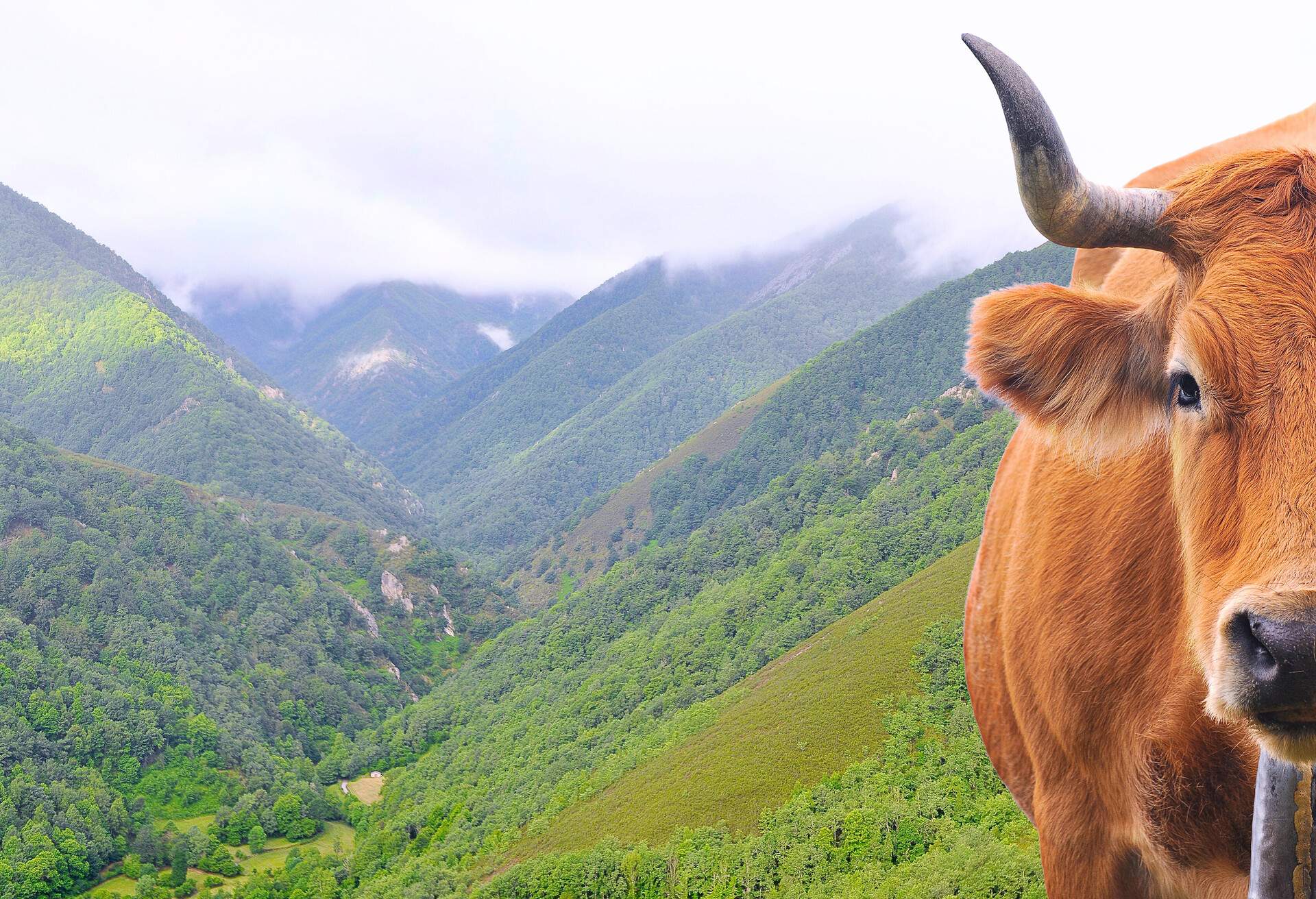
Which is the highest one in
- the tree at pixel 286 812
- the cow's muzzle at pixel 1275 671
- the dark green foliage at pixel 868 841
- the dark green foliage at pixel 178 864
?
the cow's muzzle at pixel 1275 671

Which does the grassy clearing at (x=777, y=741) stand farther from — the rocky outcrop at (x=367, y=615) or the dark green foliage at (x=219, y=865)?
the rocky outcrop at (x=367, y=615)

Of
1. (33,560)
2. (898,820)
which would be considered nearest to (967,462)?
(898,820)

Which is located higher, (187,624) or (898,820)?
(187,624)

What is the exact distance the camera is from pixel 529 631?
178 m

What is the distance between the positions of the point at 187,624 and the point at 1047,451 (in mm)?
181319

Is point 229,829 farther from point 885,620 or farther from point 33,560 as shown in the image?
point 885,620

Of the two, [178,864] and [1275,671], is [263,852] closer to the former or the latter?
[178,864]

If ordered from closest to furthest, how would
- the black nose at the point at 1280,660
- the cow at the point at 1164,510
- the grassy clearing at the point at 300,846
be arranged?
the black nose at the point at 1280,660
the cow at the point at 1164,510
the grassy clearing at the point at 300,846

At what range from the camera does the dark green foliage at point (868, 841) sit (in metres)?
59.1

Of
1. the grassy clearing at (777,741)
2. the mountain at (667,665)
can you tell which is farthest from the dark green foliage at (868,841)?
the grassy clearing at (777,741)

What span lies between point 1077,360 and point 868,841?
74694 mm

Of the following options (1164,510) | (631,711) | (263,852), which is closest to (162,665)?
(263,852)

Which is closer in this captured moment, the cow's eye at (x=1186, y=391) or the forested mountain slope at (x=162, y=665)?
the cow's eye at (x=1186, y=391)

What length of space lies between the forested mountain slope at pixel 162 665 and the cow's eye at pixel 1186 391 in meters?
134
